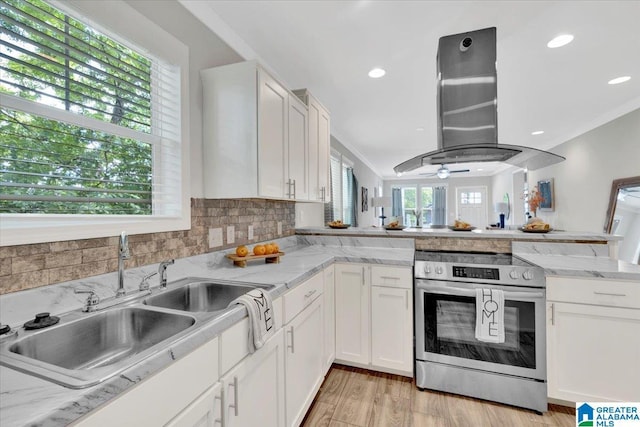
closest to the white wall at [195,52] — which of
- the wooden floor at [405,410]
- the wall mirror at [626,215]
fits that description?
the wooden floor at [405,410]

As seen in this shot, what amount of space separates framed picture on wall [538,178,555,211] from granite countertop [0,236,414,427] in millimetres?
4717

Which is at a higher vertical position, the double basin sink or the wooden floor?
the double basin sink

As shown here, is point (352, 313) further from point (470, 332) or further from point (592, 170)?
point (592, 170)

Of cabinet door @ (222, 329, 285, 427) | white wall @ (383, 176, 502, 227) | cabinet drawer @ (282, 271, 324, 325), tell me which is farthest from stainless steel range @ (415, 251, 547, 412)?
Answer: white wall @ (383, 176, 502, 227)

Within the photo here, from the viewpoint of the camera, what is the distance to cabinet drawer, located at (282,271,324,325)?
1.50 m

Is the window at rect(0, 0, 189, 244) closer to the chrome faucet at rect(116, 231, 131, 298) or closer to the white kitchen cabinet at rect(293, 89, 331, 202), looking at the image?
the chrome faucet at rect(116, 231, 131, 298)

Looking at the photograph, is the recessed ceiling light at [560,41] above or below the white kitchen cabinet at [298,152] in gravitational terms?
above

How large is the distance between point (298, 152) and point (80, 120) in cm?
138

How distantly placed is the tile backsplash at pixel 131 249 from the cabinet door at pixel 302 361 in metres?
0.74

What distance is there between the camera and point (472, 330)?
196 cm

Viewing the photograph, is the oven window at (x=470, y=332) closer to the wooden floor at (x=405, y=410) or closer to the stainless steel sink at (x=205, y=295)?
the wooden floor at (x=405, y=410)

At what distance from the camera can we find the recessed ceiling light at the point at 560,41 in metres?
2.18

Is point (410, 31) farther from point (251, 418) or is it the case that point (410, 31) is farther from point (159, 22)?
point (251, 418)

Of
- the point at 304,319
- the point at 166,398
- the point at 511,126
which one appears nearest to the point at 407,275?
the point at 304,319
